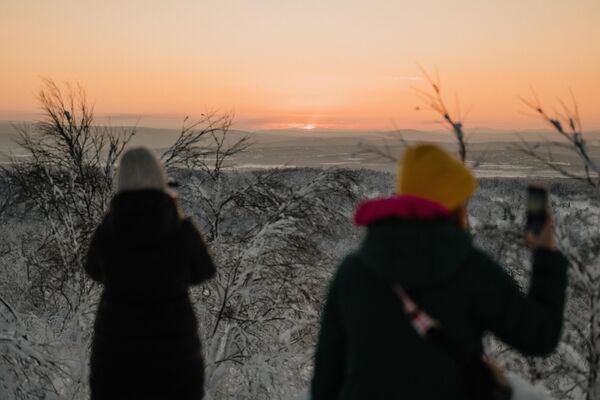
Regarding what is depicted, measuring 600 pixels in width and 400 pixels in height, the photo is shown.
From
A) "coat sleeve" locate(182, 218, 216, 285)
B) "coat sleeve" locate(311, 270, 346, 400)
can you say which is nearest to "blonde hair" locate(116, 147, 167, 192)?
"coat sleeve" locate(182, 218, 216, 285)

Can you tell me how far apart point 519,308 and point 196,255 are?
1.46m

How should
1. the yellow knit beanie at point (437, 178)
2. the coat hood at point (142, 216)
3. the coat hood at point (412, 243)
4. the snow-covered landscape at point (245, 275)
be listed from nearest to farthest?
the coat hood at point (412, 243) < the yellow knit beanie at point (437, 178) < the coat hood at point (142, 216) < the snow-covered landscape at point (245, 275)

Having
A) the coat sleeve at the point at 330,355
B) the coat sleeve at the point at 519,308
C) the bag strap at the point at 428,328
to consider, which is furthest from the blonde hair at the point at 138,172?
the coat sleeve at the point at 519,308

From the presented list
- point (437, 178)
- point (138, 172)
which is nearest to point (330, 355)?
point (437, 178)

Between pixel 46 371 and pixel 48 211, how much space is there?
421cm

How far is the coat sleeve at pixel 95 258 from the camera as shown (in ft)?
8.05

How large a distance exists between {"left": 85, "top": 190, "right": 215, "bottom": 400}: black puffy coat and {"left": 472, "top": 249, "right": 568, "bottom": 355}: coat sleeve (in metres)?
1.38

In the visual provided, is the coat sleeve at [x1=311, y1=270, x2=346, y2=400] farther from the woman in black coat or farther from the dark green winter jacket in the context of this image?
the woman in black coat

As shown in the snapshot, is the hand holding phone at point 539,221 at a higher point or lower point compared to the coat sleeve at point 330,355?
higher

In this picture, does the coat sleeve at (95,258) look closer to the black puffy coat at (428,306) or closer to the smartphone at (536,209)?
the black puffy coat at (428,306)

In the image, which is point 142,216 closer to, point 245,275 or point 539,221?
point 539,221

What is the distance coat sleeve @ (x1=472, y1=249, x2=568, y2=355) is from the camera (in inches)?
58.1

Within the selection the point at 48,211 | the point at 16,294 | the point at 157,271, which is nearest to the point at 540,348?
the point at 157,271

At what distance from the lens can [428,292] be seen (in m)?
1.49
